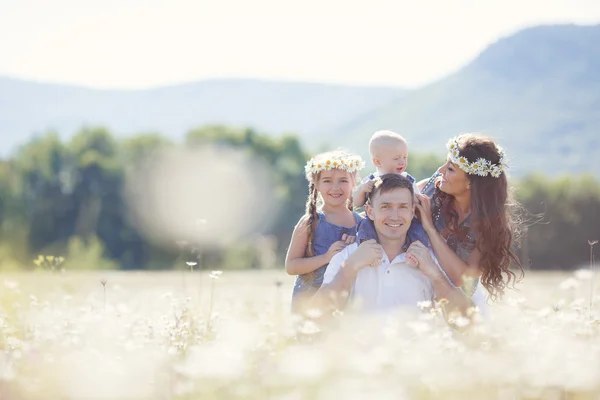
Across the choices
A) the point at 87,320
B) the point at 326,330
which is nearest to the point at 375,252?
the point at 326,330

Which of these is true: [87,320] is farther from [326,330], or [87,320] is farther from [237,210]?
[237,210]

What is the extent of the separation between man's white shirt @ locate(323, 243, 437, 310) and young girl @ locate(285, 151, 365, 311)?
38.2 inches

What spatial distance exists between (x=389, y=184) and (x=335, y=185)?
1290 mm

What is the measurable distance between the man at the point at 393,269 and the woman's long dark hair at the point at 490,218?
548 millimetres

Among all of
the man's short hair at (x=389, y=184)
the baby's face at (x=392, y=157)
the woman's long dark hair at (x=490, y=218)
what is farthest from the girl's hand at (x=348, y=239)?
the woman's long dark hair at (x=490, y=218)

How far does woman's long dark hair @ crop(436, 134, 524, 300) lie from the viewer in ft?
22.9

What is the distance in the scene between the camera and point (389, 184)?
21.7 ft

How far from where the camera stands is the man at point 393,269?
646 cm

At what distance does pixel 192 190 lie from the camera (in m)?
68.1

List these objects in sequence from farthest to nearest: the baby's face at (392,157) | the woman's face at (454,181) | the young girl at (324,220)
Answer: the young girl at (324,220), the baby's face at (392,157), the woman's face at (454,181)

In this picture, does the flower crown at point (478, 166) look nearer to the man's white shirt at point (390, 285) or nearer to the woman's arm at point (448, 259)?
the woman's arm at point (448, 259)

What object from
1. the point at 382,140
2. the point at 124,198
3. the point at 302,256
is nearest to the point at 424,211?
the point at 382,140

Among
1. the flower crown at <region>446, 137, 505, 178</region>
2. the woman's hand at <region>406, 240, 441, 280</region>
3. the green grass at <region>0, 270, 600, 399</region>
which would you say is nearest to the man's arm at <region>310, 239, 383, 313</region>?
the woman's hand at <region>406, 240, 441, 280</region>

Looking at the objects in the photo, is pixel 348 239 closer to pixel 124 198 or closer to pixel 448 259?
pixel 448 259
